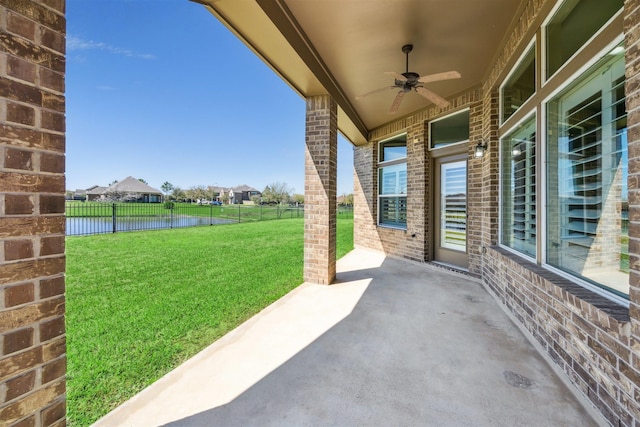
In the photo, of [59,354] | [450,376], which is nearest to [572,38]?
[450,376]

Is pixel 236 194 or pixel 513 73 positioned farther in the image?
pixel 236 194

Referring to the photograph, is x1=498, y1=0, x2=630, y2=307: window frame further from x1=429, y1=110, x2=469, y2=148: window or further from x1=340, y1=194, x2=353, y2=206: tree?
x1=340, y1=194, x2=353, y2=206: tree

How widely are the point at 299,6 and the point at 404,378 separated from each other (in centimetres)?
340

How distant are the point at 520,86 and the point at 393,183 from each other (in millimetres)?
3678

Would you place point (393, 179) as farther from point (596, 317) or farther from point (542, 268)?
point (596, 317)

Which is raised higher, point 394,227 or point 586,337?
point 394,227

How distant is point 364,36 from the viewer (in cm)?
321

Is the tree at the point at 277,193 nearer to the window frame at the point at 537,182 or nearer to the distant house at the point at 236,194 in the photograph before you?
the distant house at the point at 236,194

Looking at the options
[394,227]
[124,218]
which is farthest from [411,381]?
[124,218]

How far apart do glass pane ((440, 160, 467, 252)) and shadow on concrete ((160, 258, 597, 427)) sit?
2367mm

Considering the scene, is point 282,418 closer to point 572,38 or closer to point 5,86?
point 5,86

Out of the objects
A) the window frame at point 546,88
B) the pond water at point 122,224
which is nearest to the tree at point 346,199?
the pond water at point 122,224

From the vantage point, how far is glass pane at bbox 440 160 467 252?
16.8ft

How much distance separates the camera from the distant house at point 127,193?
23.2 meters
